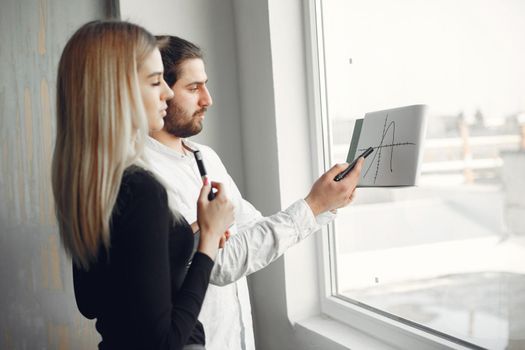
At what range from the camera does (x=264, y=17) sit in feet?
5.97

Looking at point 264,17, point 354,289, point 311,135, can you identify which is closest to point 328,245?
point 354,289

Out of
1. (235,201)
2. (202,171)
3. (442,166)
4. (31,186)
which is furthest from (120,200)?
(31,186)

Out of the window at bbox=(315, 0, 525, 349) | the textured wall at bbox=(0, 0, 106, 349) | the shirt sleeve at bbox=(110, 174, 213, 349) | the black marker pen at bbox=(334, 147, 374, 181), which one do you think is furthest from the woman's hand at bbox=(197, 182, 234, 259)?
the textured wall at bbox=(0, 0, 106, 349)

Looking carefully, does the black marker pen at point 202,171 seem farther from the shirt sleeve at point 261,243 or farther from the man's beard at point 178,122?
the man's beard at point 178,122

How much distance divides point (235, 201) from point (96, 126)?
0.76 metres

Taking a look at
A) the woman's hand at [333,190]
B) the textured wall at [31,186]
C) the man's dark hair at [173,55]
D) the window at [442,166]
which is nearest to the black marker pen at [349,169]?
the woman's hand at [333,190]

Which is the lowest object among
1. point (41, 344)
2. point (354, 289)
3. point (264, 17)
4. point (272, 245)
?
point (41, 344)

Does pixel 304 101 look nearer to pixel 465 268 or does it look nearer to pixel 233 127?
pixel 233 127

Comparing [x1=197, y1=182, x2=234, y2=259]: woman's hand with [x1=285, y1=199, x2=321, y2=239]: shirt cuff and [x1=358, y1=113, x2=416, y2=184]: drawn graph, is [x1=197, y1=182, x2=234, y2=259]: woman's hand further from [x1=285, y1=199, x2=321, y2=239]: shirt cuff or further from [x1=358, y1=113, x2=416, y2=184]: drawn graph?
[x1=358, y1=113, x2=416, y2=184]: drawn graph

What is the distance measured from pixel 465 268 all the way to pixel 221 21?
4.41ft

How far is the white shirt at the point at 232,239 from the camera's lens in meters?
1.21

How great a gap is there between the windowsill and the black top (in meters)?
0.89

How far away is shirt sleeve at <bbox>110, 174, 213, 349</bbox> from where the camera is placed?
2.47 ft

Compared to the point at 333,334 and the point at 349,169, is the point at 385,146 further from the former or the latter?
the point at 333,334
